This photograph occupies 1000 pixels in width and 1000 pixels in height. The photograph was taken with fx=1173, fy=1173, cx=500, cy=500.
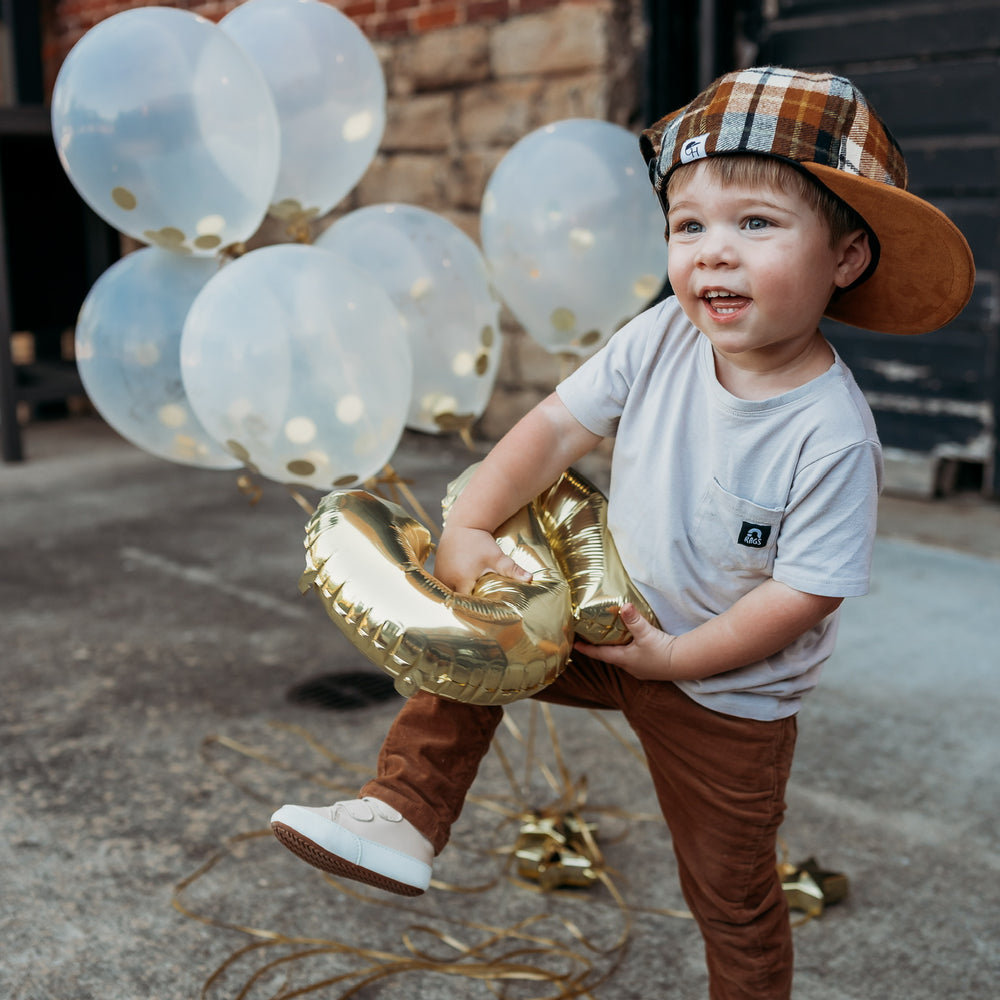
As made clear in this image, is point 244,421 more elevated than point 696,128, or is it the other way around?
point 696,128

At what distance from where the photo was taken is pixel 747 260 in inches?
45.9

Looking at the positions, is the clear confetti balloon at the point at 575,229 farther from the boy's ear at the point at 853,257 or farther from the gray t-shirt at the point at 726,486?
the boy's ear at the point at 853,257

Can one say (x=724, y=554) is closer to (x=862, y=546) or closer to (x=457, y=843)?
(x=862, y=546)

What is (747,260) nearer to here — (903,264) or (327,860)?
(903,264)

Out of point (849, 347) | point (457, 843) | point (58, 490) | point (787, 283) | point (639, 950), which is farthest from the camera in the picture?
point (58, 490)

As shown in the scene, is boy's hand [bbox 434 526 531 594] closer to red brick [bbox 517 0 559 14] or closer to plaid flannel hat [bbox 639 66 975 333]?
plaid flannel hat [bbox 639 66 975 333]

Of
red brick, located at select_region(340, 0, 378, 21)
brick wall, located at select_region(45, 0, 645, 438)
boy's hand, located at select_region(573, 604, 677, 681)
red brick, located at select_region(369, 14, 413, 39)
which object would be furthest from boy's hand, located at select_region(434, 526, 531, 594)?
red brick, located at select_region(340, 0, 378, 21)

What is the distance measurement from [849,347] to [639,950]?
291 cm

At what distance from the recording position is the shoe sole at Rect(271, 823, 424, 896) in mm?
1225

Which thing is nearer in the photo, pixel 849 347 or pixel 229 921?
pixel 229 921

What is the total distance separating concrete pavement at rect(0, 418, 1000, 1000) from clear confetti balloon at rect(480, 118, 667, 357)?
854 mm

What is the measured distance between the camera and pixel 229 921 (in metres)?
1.76

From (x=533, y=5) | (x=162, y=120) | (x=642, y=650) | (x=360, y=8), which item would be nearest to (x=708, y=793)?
(x=642, y=650)

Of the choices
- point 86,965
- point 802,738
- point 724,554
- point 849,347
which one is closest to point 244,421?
point 724,554
